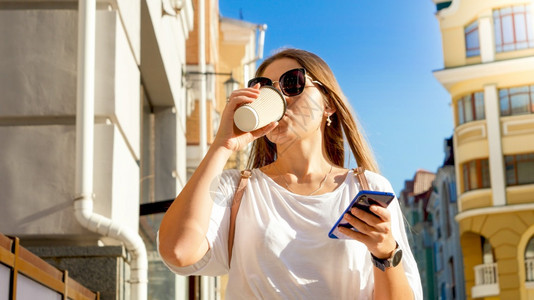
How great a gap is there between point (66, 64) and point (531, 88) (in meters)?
29.7

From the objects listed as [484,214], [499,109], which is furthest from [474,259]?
[499,109]

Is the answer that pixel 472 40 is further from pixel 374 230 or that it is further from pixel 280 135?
pixel 374 230

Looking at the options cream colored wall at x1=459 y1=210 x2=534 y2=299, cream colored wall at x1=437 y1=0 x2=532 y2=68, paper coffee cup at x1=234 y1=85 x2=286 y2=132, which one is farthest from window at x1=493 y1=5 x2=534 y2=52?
paper coffee cup at x1=234 y1=85 x2=286 y2=132

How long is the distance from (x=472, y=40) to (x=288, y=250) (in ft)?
110

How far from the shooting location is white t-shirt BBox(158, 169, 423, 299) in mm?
2348

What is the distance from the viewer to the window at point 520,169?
3256 cm

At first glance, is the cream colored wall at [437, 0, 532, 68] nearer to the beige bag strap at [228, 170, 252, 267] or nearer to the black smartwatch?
the beige bag strap at [228, 170, 252, 267]

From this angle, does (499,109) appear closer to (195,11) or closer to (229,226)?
(195,11)

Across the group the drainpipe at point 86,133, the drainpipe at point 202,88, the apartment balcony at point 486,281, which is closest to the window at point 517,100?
the apartment balcony at point 486,281

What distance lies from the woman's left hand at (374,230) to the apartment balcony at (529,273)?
3014 centimetres

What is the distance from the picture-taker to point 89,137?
553cm

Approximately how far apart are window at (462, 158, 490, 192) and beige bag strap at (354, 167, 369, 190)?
3152 cm

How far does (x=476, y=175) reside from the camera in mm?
33656

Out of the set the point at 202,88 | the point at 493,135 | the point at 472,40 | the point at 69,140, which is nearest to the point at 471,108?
the point at 493,135
